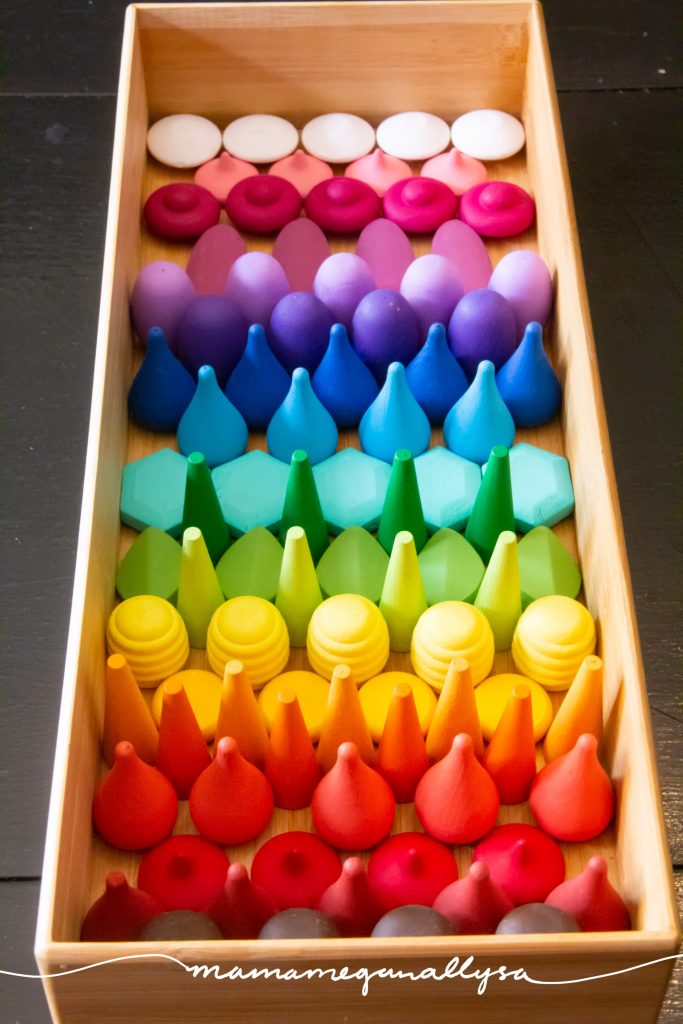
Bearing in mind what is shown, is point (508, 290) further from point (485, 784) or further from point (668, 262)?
point (485, 784)

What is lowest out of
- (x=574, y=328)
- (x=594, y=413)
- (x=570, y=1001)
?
(x=570, y=1001)

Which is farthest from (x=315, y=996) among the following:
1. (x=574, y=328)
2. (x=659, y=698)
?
(x=574, y=328)

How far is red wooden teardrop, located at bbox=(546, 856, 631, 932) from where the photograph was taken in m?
0.88

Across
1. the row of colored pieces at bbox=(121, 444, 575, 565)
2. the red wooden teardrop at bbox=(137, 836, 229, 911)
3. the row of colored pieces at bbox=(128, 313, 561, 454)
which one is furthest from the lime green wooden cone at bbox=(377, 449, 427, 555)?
the red wooden teardrop at bbox=(137, 836, 229, 911)

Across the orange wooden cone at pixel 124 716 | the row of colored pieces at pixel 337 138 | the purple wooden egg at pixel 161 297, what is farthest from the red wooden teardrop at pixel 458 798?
the row of colored pieces at pixel 337 138

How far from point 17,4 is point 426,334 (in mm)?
874

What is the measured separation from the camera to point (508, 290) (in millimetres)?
1318

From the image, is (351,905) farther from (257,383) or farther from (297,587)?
(257,383)

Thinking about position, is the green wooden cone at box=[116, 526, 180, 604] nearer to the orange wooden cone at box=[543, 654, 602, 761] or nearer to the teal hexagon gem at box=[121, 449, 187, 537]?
the teal hexagon gem at box=[121, 449, 187, 537]

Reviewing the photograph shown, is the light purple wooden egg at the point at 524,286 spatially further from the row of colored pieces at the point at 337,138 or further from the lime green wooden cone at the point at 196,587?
the lime green wooden cone at the point at 196,587

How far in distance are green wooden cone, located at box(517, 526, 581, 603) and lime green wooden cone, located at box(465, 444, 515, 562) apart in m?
0.02

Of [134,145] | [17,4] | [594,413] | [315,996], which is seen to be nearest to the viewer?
[315,996]

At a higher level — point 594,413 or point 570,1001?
point 594,413

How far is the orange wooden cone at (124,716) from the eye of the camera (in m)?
0.95
